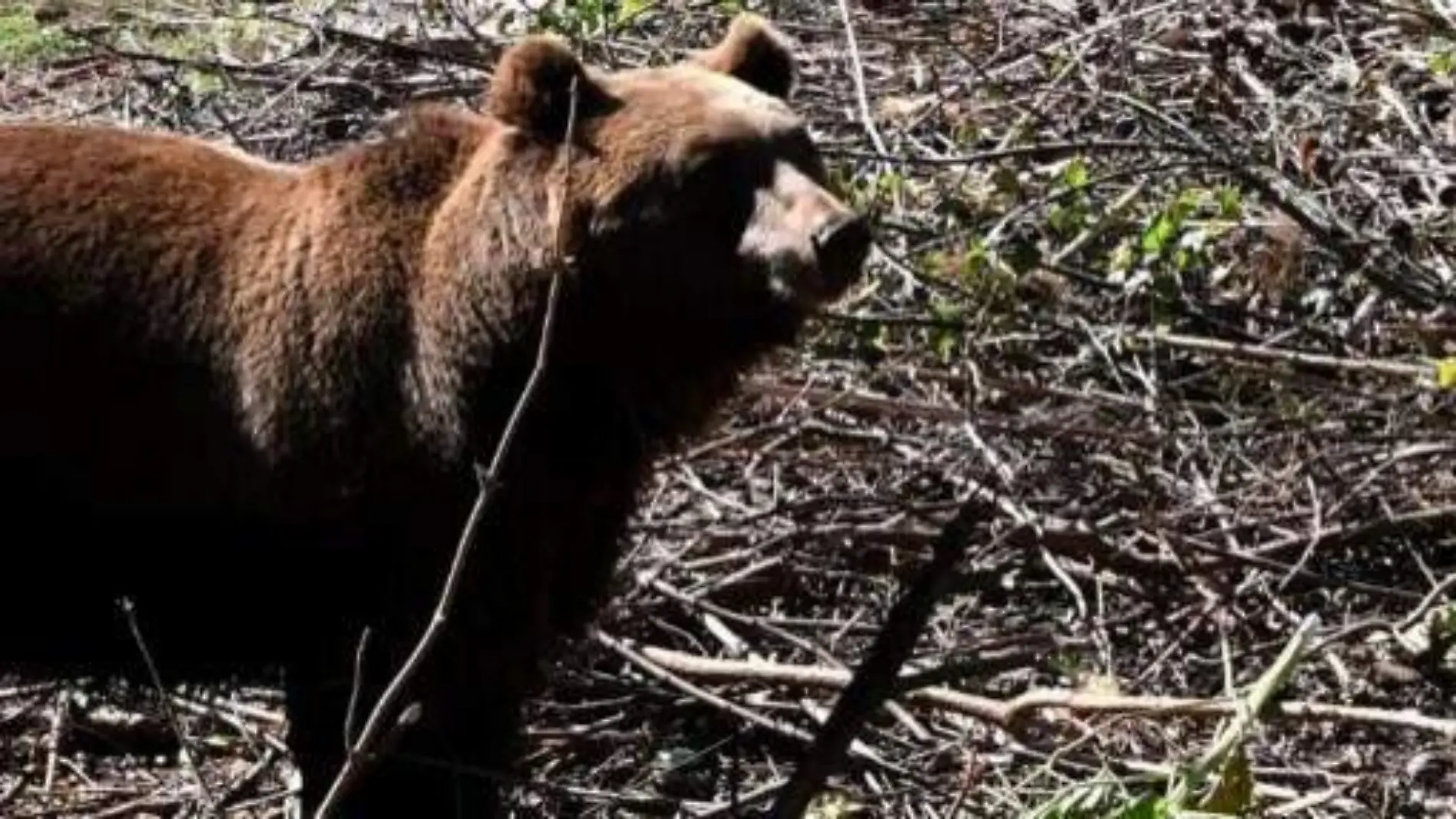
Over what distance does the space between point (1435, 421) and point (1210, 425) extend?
2.27ft

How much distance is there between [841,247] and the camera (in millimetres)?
5293

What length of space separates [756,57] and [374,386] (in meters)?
1.14

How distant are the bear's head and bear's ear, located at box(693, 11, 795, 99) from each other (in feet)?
0.66

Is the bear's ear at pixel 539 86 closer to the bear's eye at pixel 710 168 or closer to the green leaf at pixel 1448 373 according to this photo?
the bear's eye at pixel 710 168

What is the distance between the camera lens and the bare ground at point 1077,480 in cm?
648

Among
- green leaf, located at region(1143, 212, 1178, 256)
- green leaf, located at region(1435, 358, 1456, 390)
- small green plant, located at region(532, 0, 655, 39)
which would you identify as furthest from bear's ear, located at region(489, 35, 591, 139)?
small green plant, located at region(532, 0, 655, 39)

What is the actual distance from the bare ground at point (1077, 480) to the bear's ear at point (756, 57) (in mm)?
1080

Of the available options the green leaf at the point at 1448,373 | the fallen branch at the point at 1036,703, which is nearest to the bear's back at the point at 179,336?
the fallen branch at the point at 1036,703

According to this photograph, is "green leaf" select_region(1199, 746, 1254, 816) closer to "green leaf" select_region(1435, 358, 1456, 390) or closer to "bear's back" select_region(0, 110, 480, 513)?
"green leaf" select_region(1435, 358, 1456, 390)

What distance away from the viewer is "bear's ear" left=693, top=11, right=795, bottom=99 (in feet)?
19.5

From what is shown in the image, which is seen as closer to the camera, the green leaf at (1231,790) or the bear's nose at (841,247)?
the green leaf at (1231,790)

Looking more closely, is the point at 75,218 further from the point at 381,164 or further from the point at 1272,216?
the point at 1272,216

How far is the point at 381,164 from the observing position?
5910mm

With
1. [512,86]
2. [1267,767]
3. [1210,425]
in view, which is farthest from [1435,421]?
[512,86]
